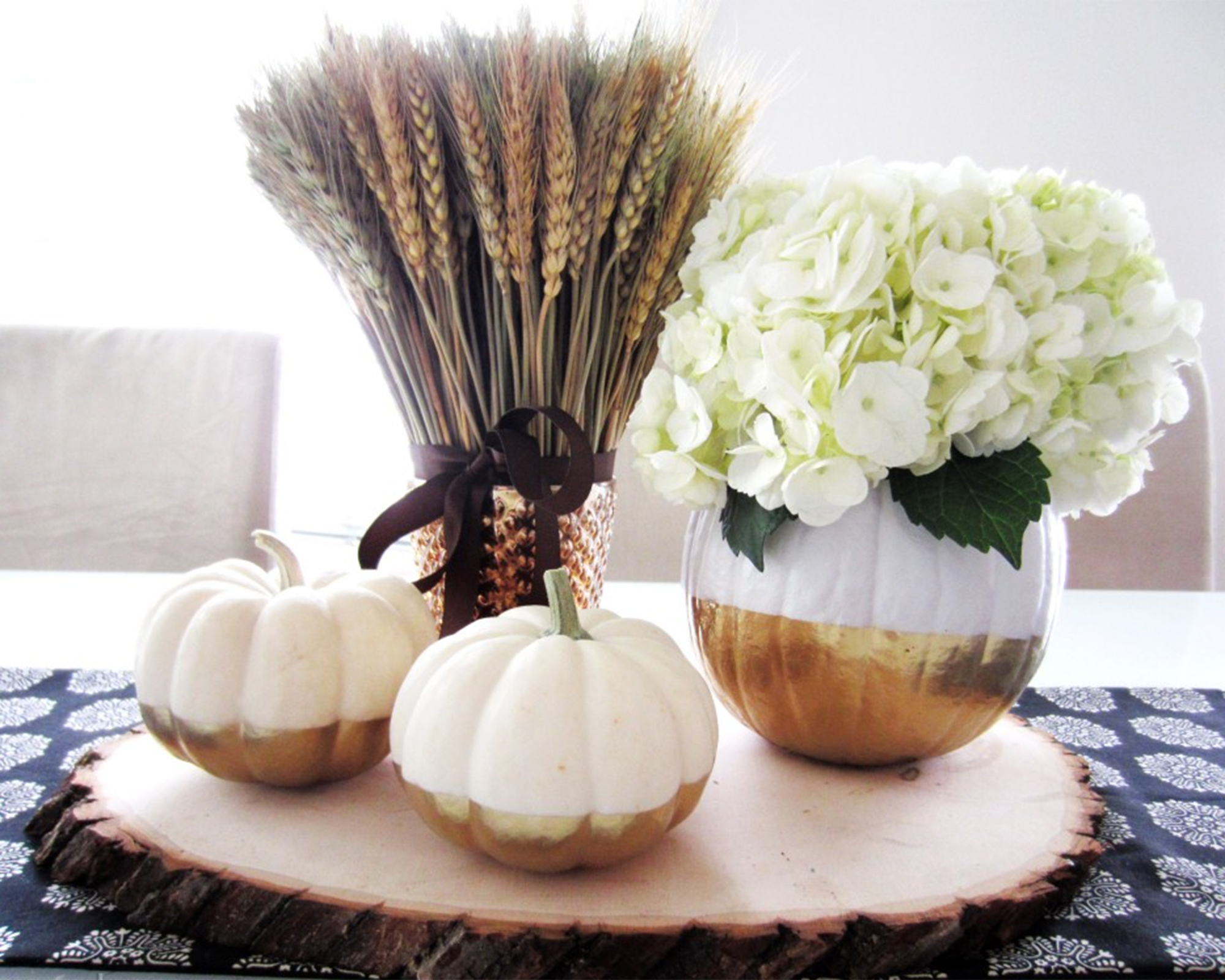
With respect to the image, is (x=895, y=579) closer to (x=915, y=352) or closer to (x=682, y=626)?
(x=915, y=352)

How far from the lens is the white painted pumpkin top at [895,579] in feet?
1.74

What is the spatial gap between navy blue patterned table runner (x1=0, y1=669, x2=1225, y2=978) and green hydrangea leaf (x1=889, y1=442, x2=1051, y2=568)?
17cm

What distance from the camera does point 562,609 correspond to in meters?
0.49

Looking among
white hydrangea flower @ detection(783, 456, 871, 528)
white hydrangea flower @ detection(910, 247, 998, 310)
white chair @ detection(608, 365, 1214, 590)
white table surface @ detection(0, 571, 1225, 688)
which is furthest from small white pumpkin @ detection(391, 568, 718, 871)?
white chair @ detection(608, 365, 1214, 590)

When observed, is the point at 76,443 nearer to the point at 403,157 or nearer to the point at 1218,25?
the point at 403,157

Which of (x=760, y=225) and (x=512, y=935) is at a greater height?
(x=760, y=225)

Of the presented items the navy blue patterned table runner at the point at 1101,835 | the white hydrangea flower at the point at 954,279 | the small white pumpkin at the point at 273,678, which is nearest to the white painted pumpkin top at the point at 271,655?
the small white pumpkin at the point at 273,678

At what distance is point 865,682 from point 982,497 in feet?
0.37

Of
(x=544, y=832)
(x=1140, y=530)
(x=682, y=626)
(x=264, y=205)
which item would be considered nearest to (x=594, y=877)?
(x=544, y=832)

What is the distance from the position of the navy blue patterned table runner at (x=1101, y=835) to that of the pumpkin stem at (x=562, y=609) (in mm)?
172

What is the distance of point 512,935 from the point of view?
0.40 meters

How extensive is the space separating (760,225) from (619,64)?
14 centimetres

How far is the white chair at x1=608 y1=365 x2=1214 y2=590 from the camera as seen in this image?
145cm

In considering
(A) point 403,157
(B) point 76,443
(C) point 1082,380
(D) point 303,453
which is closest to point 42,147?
(D) point 303,453
